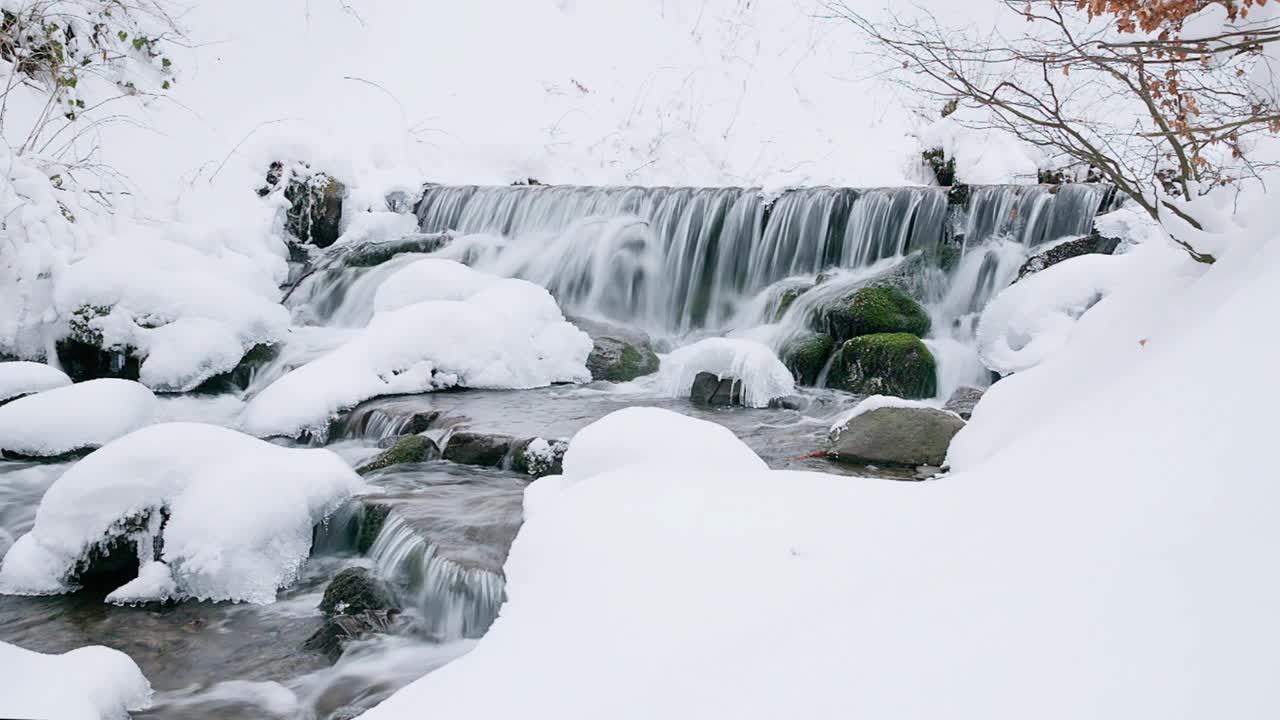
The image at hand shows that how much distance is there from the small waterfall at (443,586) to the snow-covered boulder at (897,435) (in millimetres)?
2475

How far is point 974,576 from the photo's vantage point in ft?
4.87

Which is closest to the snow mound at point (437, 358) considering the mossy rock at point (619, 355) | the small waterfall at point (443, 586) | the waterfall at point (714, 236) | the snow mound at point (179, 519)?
the mossy rock at point (619, 355)

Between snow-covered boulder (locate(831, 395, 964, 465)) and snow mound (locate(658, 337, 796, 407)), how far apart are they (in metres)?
1.57

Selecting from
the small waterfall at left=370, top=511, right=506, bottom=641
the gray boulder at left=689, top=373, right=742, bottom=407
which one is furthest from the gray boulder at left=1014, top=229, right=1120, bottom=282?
the small waterfall at left=370, top=511, right=506, bottom=641

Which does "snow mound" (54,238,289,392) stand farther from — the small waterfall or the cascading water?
the small waterfall

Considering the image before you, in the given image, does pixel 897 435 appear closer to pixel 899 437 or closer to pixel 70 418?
pixel 899 437

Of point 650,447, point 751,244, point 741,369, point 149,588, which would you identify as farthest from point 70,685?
point 751,244

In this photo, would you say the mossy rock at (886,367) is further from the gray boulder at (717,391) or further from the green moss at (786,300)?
the green moss at (786,300)

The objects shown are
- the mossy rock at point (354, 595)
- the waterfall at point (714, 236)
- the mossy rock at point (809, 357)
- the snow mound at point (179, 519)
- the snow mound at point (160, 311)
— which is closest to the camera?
the mossy rock at point (354, 595)

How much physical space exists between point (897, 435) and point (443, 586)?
110 inches

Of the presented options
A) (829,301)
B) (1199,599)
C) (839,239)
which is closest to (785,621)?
(1199,599)

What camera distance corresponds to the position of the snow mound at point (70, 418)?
5.73 meters

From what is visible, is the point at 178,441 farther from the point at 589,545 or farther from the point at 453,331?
the point at 453,331

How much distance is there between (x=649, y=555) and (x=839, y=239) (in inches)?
297
